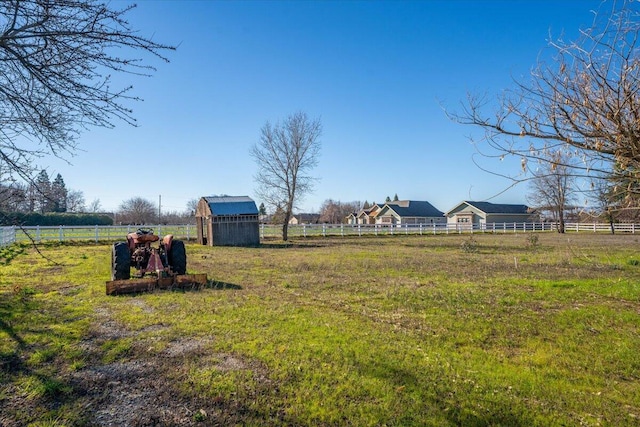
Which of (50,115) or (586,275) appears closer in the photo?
(50,115)

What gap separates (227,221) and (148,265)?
45.0ft

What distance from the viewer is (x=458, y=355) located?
412cm

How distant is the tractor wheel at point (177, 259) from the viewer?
28.5ft

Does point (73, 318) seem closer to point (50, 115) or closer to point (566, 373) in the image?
point (50, 115)

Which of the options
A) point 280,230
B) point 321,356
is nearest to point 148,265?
point 321,356

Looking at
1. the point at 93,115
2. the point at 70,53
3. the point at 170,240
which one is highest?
the point at 70,53

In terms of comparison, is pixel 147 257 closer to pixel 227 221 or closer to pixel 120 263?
pixel 120 263

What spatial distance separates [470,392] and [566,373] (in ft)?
4.23

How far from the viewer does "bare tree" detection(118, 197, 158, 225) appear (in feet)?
188

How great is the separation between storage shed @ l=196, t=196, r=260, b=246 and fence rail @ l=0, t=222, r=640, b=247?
1.76 metres

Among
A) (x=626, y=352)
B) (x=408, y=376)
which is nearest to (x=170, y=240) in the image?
(x=408, y=376)

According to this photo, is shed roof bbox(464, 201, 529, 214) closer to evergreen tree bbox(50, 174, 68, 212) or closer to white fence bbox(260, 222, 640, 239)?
white fence bbox(260, 222, 640, 239)

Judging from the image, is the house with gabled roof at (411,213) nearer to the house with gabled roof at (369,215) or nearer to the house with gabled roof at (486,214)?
the house with gabled roof at (369,215)

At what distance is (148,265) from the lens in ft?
28.4
